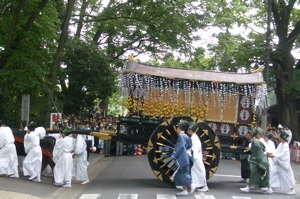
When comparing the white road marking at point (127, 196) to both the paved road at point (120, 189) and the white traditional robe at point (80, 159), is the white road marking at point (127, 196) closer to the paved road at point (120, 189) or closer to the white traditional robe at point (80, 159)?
the paved road at point (120, 189)

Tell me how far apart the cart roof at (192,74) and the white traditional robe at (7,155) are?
3.87m

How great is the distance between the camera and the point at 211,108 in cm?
1390

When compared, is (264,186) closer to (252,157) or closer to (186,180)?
(252,157)

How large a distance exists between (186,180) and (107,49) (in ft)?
72.8

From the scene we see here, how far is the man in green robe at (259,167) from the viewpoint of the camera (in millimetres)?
12094

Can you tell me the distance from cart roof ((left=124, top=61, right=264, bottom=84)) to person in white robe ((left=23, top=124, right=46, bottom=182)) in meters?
3.23

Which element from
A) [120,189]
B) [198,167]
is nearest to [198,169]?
[198,167]

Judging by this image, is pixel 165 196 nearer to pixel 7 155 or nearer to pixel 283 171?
pixel 283 171

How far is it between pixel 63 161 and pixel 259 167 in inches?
207

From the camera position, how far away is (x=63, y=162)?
1255cm

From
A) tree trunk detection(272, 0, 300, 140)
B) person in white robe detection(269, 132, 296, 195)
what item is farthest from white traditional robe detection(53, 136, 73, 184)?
tree trunk detection(272, 0, 300, 140)

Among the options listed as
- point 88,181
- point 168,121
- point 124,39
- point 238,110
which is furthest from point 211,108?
point 124,39

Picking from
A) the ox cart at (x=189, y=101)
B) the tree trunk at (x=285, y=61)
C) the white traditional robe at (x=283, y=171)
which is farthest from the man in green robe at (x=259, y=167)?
the tree trunk at (x=285, y=61)

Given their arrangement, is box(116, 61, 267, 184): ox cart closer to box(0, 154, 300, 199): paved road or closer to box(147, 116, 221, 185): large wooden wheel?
box(147, 116, 221, 185): large wooden wheel
